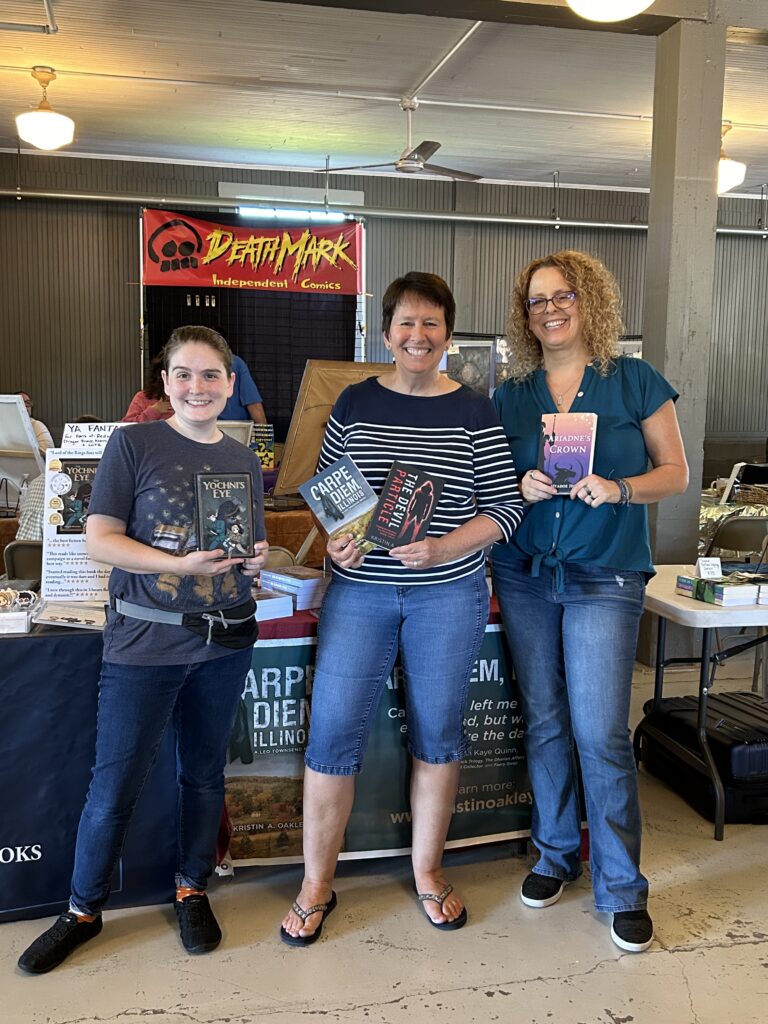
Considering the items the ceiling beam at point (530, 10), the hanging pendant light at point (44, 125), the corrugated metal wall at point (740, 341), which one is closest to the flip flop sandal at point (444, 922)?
the ceiling beam at point (530, 10)

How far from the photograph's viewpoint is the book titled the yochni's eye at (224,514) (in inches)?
75.9

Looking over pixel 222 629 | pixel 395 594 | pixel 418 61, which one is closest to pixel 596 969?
pixel 395 594

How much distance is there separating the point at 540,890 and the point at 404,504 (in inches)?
48.6

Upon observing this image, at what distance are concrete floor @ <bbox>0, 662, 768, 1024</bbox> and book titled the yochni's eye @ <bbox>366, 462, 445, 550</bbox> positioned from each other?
1.09m

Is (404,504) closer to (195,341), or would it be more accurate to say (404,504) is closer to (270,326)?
(195,341)

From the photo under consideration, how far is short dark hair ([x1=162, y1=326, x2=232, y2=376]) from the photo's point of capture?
2018 mm

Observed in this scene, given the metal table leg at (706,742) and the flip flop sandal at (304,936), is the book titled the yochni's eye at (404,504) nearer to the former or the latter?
the flip flop sandal at (304,936)

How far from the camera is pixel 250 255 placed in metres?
9.14

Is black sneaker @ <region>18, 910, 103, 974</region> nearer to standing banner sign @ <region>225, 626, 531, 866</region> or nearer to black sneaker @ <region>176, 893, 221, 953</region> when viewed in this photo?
black sneaker @ <region>176, 893, 221, 953</region>

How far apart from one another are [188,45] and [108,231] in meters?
3.75

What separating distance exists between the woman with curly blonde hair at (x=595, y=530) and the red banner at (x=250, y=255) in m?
7.28

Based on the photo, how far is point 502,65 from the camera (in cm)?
632

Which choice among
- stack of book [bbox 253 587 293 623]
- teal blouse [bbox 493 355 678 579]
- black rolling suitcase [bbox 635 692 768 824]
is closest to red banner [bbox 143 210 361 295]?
black rolling suitcase [bbox 635 692 768 824]

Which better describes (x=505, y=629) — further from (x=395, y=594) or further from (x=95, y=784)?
(x=95, y=784)
